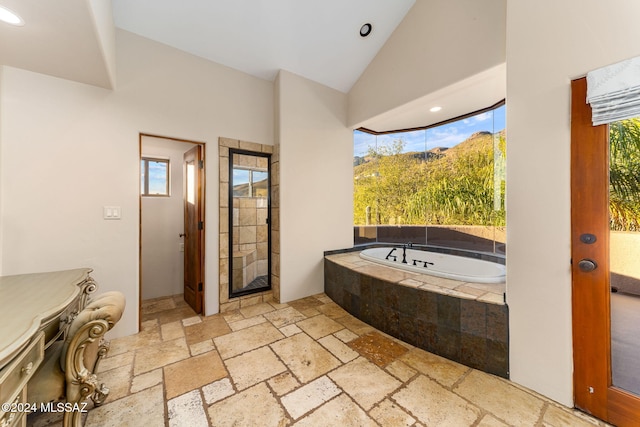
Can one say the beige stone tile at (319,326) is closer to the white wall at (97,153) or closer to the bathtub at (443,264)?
the bathtub at (443,264)

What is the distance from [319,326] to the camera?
253 cm

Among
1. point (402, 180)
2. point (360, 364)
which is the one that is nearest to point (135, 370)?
point (360, 364)

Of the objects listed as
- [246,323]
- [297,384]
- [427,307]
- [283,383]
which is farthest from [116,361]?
[427,307]

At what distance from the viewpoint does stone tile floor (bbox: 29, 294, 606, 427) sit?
1.42 metres

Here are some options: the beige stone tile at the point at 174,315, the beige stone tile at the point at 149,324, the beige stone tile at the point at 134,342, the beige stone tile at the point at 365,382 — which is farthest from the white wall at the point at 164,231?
the beige stone tile at the point at 365,382

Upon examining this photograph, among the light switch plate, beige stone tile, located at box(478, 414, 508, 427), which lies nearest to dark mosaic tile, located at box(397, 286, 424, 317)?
beige stone tile, located at box(478, 414, 508, 427)

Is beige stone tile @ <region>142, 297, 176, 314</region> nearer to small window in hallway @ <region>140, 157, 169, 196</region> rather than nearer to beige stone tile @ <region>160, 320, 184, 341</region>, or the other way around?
beige stone tile @ <region>160, 320, 184, 341</region>

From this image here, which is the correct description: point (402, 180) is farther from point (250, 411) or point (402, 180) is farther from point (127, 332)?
point (127, 332)

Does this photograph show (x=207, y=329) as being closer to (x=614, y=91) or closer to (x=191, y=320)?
(x=191, y=320)

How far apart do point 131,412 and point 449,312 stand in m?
2.34

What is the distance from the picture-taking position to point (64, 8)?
52.8 inches

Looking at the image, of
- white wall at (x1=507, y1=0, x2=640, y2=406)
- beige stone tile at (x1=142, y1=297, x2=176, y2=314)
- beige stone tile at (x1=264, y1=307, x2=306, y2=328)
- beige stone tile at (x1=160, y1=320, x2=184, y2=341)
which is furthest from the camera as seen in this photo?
beige stone tile at (x1=142, y1=297, x2=176, y2=314)

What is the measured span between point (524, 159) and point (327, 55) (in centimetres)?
261

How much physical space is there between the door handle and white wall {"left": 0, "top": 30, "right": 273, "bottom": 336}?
10.5ft
